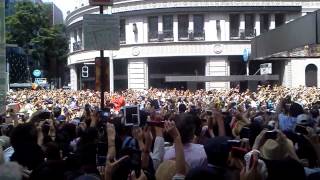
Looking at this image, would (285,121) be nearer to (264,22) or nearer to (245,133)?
(245,133)

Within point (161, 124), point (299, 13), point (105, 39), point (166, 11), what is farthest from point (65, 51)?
point (161, 124)

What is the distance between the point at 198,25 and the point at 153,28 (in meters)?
4.48

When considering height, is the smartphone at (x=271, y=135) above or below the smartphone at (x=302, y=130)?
above

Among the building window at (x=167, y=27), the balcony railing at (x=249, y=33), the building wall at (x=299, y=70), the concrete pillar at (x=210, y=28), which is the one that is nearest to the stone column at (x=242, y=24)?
the balcony railing at (x=249, y=33)

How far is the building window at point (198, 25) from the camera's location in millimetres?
57656

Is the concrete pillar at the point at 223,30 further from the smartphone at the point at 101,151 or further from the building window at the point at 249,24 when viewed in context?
the smartphone at the point at 101,151

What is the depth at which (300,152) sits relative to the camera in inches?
269

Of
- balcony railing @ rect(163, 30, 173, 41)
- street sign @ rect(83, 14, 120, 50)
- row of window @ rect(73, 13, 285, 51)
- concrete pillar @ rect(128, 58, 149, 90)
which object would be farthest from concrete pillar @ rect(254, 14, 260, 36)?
street sign @ rect(83, 14, 120, 50)

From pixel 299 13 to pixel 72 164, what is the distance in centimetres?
5436

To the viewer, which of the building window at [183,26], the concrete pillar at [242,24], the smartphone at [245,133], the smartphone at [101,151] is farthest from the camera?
the building window at [183,26]

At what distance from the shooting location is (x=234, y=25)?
193 feet

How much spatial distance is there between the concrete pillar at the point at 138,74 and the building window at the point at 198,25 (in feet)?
18.4

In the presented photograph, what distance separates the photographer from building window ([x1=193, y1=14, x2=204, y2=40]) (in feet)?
189

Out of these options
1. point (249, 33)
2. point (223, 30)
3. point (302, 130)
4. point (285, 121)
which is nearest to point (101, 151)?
point (302, 130)
